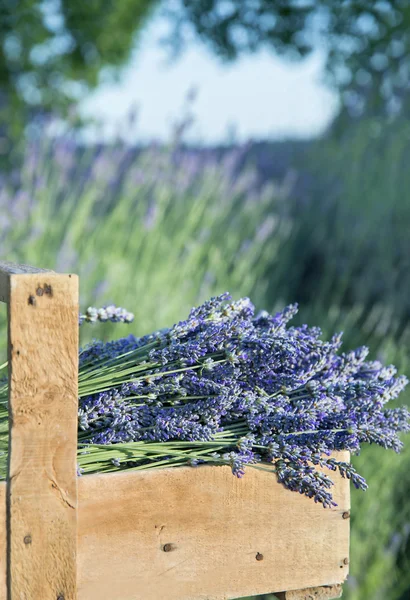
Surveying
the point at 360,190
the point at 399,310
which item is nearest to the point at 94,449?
the point at 399,310

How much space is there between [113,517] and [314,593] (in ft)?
1.28

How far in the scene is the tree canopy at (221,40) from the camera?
22.7 ft

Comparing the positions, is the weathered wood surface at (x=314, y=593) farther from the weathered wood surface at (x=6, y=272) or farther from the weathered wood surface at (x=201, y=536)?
the weathered wood surface at (x=6, y=272)

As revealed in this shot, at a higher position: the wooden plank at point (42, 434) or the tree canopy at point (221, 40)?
the tree canopy at point (221, 40)

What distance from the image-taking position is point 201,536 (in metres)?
1.12

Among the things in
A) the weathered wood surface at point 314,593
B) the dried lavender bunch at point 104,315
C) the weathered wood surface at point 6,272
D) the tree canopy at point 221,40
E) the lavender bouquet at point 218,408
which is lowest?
the weathered wood surface at point 314,593

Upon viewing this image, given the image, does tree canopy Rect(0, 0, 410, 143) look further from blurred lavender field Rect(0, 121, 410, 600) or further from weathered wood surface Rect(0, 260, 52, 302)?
weathered wood surface Rect(0, 260, 52, 302)

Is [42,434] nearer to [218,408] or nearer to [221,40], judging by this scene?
[218,408]

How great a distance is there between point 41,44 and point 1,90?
0.79 meters

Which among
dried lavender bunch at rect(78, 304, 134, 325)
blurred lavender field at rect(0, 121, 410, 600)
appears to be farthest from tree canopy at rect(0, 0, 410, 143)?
dried lavender bunch at rect(78, 304, 134, 325)

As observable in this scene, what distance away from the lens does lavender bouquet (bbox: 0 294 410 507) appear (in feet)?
3.61

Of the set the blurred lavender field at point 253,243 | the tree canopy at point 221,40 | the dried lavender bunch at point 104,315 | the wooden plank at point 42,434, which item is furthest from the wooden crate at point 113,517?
the tree canopy at point 221,40

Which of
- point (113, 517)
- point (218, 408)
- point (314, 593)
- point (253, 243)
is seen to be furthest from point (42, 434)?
point (253, 243)

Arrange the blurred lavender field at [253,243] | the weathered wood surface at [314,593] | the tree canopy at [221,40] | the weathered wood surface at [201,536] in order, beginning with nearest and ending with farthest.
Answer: the weathered wood surface at [201,536], the weathered wood surface at [314,593], the blurred lavender field at [253,243], the tree canopy at [221,40]
